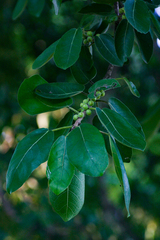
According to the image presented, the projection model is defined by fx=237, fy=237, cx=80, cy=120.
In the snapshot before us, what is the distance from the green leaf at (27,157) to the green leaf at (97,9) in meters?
0.29

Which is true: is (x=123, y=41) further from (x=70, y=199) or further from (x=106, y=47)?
(x=70, y=199)

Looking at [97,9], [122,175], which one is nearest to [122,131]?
[122,175]

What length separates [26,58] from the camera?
1.96 meters

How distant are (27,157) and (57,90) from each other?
0.45 ft

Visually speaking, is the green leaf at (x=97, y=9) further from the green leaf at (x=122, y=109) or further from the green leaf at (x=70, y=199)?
the green leaf at (x=70, y=199)

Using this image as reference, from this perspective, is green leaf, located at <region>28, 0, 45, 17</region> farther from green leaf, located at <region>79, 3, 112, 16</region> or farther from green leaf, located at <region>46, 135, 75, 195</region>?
green leaf, located at <region>46, 135, 75, 195</region>

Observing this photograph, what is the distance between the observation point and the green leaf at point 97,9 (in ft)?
1.71

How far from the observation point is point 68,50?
1.58 ft

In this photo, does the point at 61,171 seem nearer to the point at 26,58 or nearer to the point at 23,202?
the point at 26,58

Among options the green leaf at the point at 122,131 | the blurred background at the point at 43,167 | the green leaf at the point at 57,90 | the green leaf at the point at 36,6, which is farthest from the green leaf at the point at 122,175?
the blurred background at the point at 43,167

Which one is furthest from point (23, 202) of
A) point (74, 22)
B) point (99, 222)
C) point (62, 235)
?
point (74, 22)

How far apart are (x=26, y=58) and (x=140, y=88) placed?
1.00m

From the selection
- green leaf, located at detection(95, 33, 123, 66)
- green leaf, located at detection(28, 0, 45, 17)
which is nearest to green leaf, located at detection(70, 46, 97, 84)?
green leaf, located at detection(95, 33, 123, 66)

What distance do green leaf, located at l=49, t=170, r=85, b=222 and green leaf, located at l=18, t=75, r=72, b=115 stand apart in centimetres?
13
